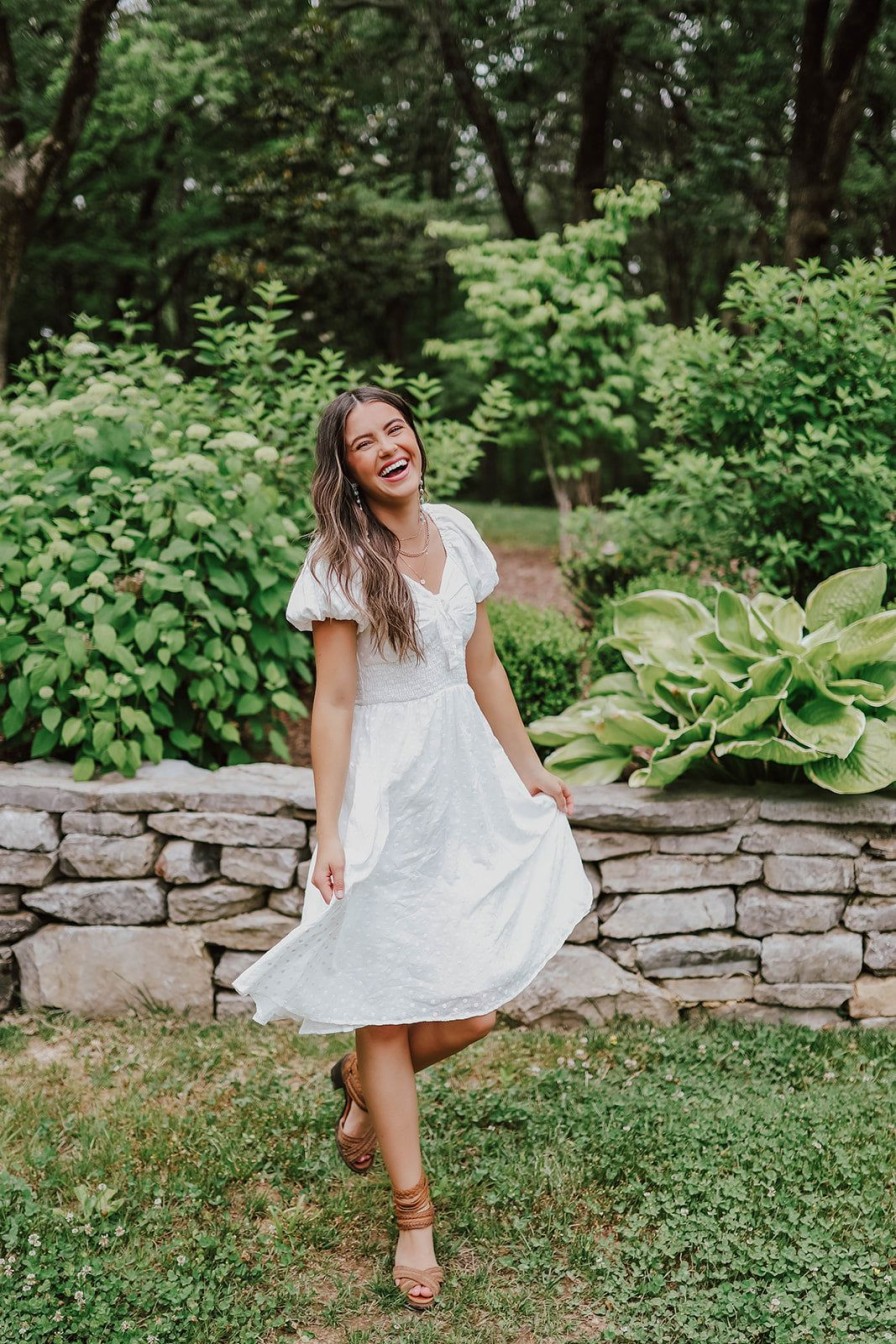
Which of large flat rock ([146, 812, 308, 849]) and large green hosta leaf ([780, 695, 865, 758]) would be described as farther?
large flat rock ([146, 812, 308, 849])

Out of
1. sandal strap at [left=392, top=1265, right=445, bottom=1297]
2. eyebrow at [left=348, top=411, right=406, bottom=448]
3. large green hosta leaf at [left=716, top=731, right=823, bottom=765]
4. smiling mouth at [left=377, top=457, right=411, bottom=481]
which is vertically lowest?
sandal strap at [left=392, top=1265, right=445, bottom=1297]

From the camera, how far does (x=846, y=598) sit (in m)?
3.55

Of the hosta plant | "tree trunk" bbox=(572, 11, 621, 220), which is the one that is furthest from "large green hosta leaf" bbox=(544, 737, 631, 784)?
"tree trunk" bbox=(572, 11, 621, 220)

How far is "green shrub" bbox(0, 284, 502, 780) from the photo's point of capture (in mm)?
3383

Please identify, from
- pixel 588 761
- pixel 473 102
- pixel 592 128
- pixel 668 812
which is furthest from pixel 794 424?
pixel 592 128

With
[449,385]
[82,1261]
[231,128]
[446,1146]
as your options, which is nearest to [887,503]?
[446,1146]

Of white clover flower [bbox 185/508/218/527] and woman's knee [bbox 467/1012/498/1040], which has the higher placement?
white clover flower [bbox 185/508/218/527]

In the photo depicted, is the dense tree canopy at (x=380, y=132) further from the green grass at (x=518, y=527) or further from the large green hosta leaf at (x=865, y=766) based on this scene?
the large green hosta leaf at (x=865, y=766)

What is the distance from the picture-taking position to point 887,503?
153 inches

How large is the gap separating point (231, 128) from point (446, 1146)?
1171 centimetres

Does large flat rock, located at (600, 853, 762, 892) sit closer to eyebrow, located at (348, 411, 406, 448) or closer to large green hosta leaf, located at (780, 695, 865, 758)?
large green hosta leaf, located at (780, 695, 865, 758)

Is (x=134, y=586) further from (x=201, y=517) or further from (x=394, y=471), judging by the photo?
(x=394, y=471)

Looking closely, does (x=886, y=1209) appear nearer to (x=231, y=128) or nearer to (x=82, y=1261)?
(x=82, y=1261)

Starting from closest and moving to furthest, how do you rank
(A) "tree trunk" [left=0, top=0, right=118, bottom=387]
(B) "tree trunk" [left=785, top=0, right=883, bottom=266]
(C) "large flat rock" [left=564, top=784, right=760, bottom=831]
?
(C) "large flat rock" [left=564, top=784, right=760, bottom=831] < (A) "tree trunk" [left=0, top=0, right=118, bottom=387] < (B) "tree trunk" [left=785, top=0, right=883, bottom=266]
